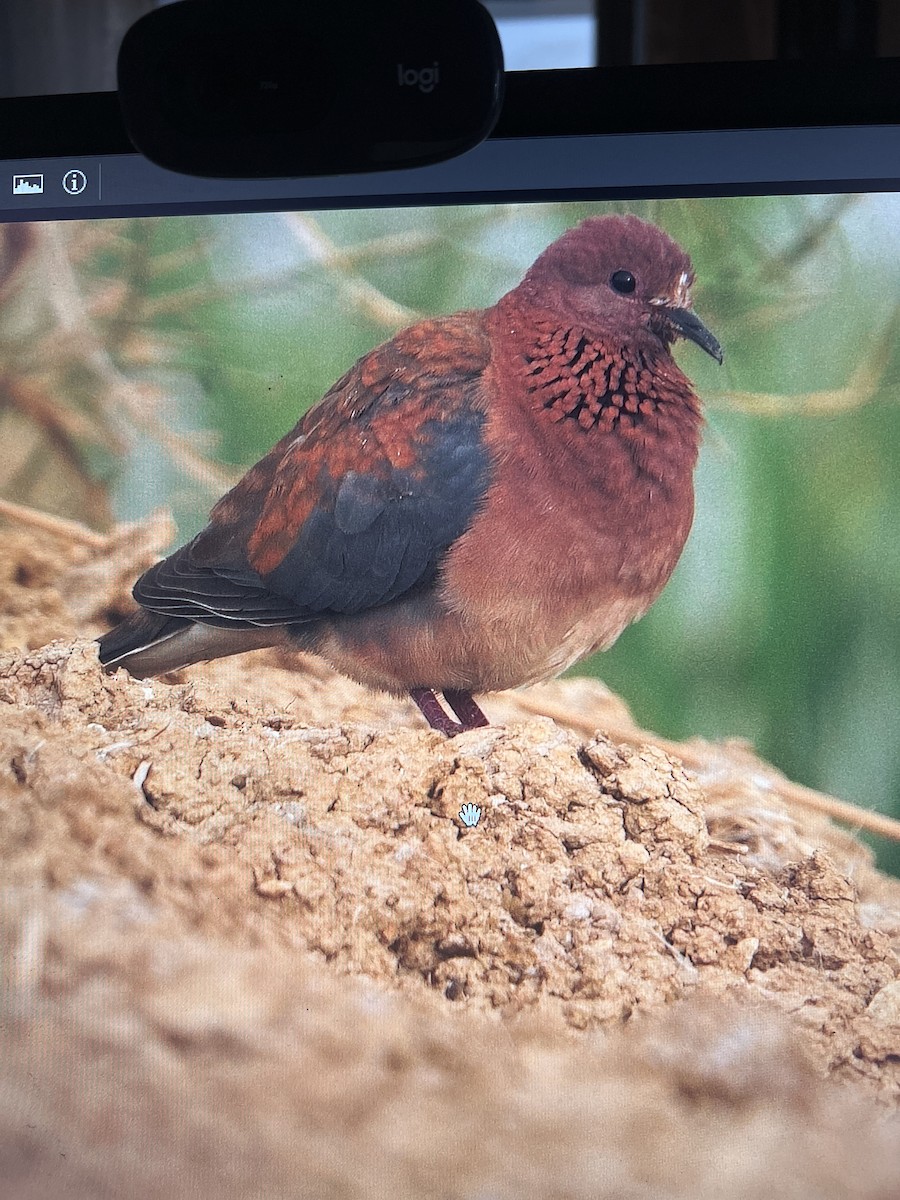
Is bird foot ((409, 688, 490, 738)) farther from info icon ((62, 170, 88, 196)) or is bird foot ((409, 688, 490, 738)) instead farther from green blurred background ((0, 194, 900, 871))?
info icon ((62, 170, 88, 196))

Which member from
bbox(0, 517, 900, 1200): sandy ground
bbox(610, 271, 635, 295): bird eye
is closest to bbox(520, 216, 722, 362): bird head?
bbox(610, 271, 635, 295): bird eye

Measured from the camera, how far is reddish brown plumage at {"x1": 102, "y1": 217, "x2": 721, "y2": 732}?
46 centimetres

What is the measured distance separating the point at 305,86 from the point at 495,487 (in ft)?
0.64

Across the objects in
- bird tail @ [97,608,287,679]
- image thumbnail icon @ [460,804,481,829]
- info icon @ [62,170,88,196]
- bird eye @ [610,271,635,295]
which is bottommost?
image thumbnail icon @ [460,804,481,829]

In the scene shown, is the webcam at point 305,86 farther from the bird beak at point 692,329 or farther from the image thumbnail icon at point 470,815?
the image thumbnail icon at point 470,815

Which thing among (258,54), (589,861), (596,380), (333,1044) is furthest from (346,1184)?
(258,54)

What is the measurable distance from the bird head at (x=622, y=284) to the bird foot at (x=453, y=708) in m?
0.19

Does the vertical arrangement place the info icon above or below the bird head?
above

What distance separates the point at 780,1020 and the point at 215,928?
0.26 meters

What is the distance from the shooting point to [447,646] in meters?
0.47

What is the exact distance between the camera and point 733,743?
1.47 ft

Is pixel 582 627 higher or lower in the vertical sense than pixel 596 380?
lower

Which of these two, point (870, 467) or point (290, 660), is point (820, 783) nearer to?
point (870, 467)

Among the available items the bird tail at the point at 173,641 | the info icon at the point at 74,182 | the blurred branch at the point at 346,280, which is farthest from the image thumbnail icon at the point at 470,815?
the info icon at the point at 74,182
